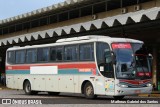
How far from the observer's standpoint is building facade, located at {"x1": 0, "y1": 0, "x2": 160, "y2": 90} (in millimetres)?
26172

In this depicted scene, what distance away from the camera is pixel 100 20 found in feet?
92.6

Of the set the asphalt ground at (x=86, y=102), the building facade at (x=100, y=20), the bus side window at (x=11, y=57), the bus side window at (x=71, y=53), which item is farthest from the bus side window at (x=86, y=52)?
the bus side window at (x=11, y=57)

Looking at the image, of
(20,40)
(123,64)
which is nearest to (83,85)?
(123,64)

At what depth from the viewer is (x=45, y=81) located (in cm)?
2542

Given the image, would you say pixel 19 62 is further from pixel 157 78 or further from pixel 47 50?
pixel 157 78

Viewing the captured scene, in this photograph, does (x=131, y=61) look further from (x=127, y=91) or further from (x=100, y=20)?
(x=100, y=20)

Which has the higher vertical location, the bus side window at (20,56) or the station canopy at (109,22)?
the station canopy at (109,22)

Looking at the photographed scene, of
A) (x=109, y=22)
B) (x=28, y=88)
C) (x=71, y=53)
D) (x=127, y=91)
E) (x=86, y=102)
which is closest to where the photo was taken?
(x=86, y=102)

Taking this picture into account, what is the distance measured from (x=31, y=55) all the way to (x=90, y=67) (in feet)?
21.4

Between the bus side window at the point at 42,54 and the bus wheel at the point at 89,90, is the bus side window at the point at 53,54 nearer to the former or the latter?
the bus side window at the point at 42,54

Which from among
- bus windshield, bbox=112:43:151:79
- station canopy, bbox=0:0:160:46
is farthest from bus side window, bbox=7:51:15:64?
bus windshield, bbox=112:43:151:79

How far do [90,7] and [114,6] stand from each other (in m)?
2.91

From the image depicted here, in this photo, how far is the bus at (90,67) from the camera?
1958 centimetres

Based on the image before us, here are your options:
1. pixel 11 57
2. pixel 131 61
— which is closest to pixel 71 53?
pixel 131 61
